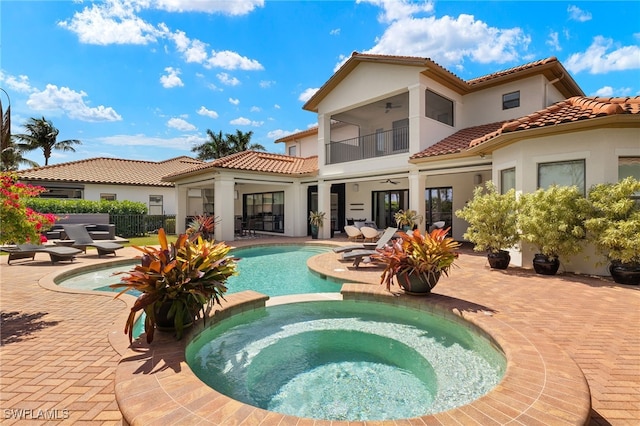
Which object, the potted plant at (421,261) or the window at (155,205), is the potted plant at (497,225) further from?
the window at (155,205)

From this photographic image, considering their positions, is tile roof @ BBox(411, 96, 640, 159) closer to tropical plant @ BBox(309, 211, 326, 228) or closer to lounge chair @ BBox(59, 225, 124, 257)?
tropical plant @ BBox(309, 211, 326, 228)

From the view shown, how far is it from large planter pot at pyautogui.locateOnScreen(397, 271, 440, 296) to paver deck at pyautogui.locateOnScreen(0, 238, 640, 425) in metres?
0.80

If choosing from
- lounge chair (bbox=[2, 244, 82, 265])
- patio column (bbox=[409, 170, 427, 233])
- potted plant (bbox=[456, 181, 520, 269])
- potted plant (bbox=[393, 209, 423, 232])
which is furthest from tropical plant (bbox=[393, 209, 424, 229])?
lounge chair (bbox=[2, 244, 82, 265])

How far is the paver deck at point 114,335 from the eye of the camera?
3055 mm

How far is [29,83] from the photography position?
38.5ft

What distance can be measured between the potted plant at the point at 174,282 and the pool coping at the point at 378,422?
0.30 metres

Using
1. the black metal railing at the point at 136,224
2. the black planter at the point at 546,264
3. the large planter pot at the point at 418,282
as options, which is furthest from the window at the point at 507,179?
the black metal railing at the point at 136,224

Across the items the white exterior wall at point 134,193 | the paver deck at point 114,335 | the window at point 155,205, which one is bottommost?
the paver deck at point 114,335

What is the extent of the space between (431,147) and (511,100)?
440 centimetres

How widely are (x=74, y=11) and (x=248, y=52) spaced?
26.2ft

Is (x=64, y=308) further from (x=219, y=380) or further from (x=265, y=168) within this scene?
(x=265, y=168)

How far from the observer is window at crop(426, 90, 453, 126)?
15.8 m

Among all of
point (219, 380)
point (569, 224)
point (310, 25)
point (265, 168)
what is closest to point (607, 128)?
point (569, 224)

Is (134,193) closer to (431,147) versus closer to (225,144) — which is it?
(225,144)
